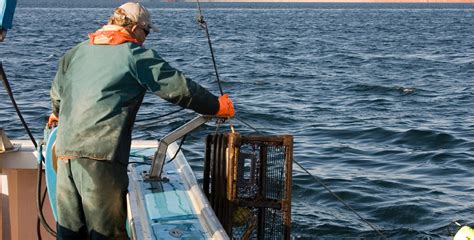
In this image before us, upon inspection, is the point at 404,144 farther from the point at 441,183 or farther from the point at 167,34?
the point at 167,34

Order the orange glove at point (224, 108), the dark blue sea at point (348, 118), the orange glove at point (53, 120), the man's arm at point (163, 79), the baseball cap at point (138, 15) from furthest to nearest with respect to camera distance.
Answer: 1. the dark blue sea at point (348, 118)
2. the orange glove at point (53, 120)
3. the orange glove at point (224, 108)
4. the baseball cap at point (138, 15)
5. the man's arm at point (163, 79)

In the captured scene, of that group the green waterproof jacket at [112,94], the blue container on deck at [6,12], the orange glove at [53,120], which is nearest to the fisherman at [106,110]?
the green waterproof jacket at [112,94]

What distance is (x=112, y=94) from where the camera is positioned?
16.1 ft

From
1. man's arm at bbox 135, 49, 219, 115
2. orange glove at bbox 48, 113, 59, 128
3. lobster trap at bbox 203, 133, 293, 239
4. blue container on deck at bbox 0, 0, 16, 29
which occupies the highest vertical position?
blue container on deck at bbox 0, 0, 16, 29

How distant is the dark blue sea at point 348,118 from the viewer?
10.6 m

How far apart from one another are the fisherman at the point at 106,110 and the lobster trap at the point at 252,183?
2.80ft

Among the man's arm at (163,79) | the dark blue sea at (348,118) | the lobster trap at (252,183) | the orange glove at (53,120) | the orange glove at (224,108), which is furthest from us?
the dark blue sea at (348,118)

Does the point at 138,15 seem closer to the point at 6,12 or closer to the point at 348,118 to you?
the point at 6,12

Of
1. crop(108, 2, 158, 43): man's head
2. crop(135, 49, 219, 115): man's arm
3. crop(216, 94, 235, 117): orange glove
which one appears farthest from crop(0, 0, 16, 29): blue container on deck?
crop(216, 94, 235, 117): orange glove

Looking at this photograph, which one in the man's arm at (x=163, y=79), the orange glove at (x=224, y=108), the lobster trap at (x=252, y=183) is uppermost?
the man's arm at (x=163, y=79)

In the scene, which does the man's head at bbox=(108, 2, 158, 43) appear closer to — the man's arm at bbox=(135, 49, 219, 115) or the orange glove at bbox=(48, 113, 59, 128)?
the man's arm at bbox=(135, 49, 219, 115)

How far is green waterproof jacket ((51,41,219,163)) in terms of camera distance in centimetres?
485

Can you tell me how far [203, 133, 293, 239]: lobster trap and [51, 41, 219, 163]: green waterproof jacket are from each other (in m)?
0.96

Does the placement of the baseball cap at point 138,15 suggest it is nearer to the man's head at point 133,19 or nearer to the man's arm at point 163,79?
the man's head at point 133,19
